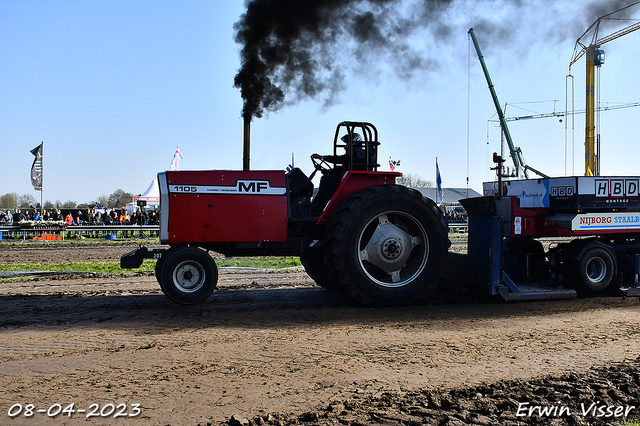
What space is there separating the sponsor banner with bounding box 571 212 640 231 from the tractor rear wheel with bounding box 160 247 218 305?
4.92 m

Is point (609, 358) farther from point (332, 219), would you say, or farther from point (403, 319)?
point (332, 219)

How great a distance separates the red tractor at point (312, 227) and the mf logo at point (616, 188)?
265 centimetres

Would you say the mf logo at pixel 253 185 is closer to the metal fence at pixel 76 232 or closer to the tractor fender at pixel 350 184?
the tractor fender at pixel 350 184

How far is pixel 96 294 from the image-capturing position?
7.79 metres

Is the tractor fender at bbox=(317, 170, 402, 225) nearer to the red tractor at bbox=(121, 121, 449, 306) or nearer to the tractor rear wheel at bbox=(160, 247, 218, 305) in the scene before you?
the red tractor at bbox=(121, 121, 449, 306)

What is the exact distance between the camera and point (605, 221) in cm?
763

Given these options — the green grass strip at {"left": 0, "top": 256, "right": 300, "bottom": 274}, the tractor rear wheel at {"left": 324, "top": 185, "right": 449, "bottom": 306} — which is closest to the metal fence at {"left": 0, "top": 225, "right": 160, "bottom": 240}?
the green grass strip at {"left": 0, "top": 256, "right": 300, "bottom": 274}

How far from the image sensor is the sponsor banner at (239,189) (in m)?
6.32

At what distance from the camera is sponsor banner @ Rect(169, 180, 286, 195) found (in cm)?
632

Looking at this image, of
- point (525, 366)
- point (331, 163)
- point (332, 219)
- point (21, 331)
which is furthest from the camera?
point (331, 163)

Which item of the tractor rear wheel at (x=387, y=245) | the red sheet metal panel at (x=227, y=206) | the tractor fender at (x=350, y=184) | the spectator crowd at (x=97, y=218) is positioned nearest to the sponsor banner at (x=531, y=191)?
the tractor rear wheel at (x=387, y=245)

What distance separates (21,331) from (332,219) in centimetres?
343

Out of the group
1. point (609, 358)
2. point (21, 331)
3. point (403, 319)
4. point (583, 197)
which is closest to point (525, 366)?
point (609, 358)

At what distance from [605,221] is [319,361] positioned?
5.42m
